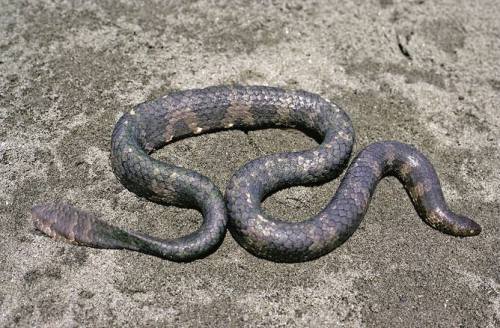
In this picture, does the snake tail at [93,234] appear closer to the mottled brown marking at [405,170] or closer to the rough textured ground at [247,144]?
the rough textured ground at [247,144]

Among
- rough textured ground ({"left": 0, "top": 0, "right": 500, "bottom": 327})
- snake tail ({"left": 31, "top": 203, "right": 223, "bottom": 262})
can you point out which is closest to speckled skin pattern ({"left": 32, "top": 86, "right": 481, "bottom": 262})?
snake tail ({"left": 31, "top": 203, "right": 223, "bottom": 262})

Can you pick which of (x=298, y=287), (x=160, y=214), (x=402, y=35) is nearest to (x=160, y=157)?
(x=160, y=214)

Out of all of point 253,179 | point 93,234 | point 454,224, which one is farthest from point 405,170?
point 93,234

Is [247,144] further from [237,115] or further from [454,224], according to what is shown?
[454,224]

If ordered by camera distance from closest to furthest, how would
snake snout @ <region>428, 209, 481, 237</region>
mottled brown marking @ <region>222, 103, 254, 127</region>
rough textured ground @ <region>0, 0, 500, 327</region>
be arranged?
rough textured ground @ <region>0, 0, 500, 327</region> < snake snout @ <region>428, 209, 481, 237</region> < mottled brown marking @ <region>222, 103, 254, 127</region>

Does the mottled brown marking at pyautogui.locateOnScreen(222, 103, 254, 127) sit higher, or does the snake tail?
the mottled brown marking at pyautogui.locateOnScreen(222, 103, 254, 127)

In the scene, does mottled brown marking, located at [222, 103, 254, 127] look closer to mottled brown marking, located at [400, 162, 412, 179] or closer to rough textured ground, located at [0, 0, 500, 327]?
rough textured ground, located at [0, 0, 500, 327]
